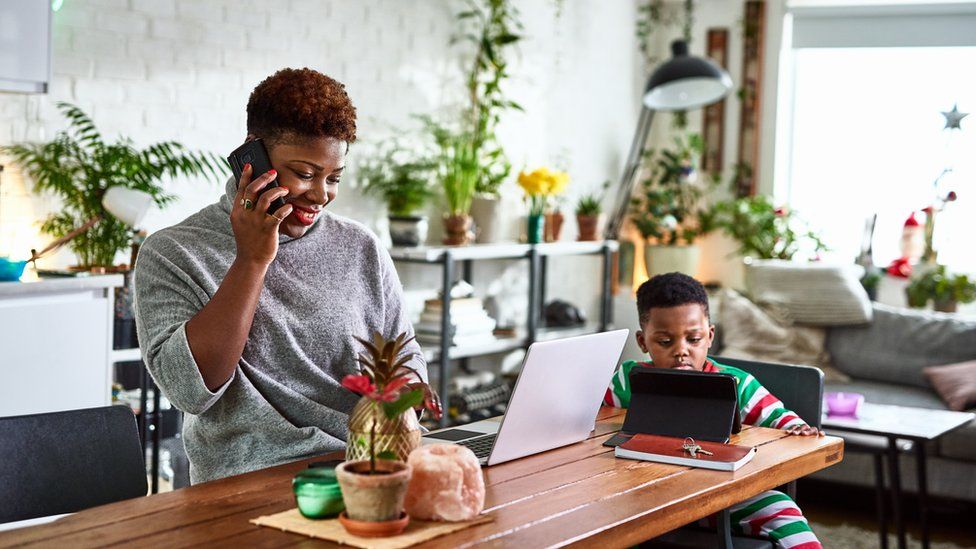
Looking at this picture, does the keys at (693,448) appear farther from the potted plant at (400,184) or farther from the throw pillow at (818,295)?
the throw pillow at (818,295)

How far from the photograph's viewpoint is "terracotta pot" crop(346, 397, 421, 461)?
1567 mm

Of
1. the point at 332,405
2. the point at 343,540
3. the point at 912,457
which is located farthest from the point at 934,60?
the point at 343,540

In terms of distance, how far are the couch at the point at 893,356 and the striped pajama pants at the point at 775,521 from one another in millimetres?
2258

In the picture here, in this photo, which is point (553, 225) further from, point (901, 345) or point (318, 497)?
point (318, 497)

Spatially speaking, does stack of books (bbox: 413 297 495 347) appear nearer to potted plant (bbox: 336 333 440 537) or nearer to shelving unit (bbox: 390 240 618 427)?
shelving unit (bbox: 390 240 618 427)

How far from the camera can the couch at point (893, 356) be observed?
178 inches

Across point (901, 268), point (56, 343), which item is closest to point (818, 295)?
point (901, 268)

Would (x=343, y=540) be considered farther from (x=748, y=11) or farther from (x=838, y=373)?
(x=748, y=11)

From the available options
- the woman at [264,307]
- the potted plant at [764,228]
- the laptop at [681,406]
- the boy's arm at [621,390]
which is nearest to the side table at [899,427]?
the boy's arm at [621,390]

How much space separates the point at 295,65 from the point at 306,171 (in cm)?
279

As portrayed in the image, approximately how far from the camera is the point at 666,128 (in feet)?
22.5

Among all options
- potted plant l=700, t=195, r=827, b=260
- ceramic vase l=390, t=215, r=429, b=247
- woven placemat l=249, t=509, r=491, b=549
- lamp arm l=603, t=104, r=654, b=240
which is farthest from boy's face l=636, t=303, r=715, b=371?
lamp arm l=603, t=104, r=654, b=240

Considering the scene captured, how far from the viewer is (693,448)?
1976mm

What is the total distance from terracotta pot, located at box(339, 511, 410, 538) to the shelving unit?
10.8 feet
